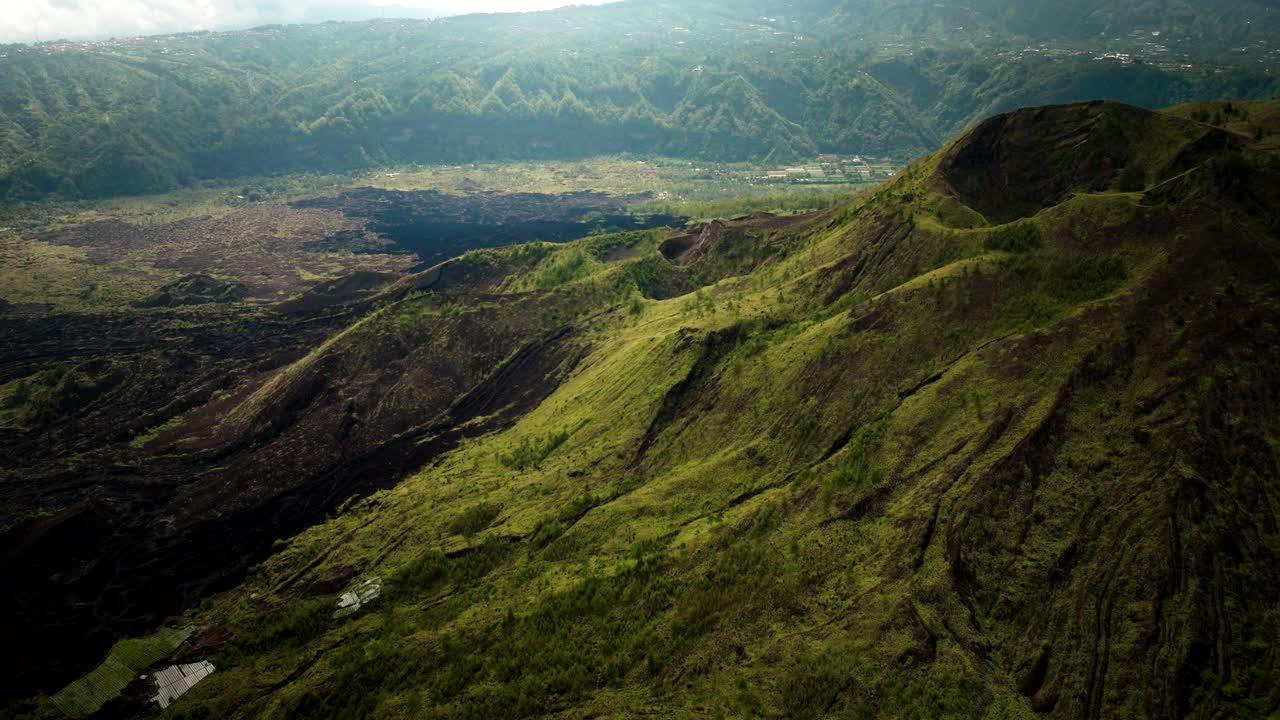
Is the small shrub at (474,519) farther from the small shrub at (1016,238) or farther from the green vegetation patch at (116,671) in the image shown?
Answer: the small shrub at (1016,238)

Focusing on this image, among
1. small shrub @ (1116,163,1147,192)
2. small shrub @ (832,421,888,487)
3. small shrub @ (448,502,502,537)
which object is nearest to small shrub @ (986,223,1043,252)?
small shrub @ (1116,163,1147,192)

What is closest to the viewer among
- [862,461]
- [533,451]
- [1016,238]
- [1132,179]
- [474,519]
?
[862,461]

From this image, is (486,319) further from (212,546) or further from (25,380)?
(25,380)

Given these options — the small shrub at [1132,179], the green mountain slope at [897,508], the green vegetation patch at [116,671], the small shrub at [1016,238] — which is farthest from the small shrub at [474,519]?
the small shrub at [1132,179]

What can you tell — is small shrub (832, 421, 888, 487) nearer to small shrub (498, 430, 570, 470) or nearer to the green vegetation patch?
small shrub (498, 430, 570, 470)

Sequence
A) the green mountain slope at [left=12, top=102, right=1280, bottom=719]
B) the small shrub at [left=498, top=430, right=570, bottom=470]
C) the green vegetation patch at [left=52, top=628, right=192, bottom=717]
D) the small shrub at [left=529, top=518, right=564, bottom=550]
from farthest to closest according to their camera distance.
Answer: the small shrub at [left=498, top=430, right=570, bottom=470] < the small shrub at [left=529, top=518, right=564, bottom=550] < the green vegetation patch at [left=52, top=628, right=192, bottom=717] < the green mountain slope at [left=12, top=102, right=1280, bottom=719]

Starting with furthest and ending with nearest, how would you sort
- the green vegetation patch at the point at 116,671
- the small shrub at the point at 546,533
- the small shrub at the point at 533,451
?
the small shrub at the point at 533,451, the small shrub at the point at 546,533, the green vegetation patch at the point at 116,671

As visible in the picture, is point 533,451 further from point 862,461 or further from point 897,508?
point 897,508

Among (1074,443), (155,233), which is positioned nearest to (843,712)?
(1074,443)

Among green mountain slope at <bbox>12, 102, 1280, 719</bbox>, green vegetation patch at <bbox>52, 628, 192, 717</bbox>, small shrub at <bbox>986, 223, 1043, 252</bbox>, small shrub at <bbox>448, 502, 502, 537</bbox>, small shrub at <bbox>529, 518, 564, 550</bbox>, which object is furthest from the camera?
small shrub at <bbox>448, 502, 502, 537</bbox>

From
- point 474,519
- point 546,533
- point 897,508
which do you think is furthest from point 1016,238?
point 474,519
